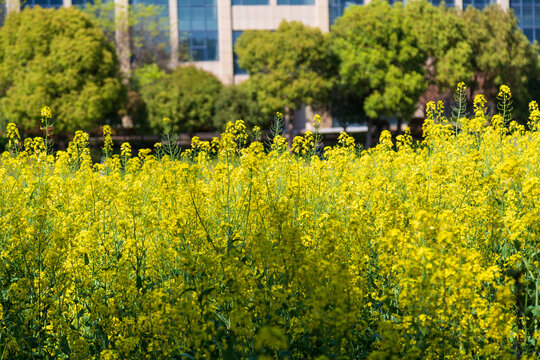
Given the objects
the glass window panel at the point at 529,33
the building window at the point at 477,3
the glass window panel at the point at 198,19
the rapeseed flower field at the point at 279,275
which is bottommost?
the rapeseed flower field at the point at 279,275

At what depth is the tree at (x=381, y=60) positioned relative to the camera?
1232 inches

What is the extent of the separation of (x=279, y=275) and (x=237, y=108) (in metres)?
29.5

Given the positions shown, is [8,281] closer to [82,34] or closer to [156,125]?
[82,34]

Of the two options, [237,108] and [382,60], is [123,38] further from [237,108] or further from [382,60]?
[382,60]

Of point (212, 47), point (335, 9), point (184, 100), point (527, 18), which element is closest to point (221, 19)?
point (212, 47)

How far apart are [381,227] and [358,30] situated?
28550 mm

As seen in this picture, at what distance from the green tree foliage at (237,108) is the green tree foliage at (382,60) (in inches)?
198

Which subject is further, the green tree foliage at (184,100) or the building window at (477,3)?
the building window at (477,3)

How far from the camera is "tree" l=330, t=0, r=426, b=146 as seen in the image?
31.3 metres

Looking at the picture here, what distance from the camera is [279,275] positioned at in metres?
4.24

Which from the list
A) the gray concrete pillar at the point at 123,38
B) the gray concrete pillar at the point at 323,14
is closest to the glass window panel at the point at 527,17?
the gray concrete pillar at the point at 323,14

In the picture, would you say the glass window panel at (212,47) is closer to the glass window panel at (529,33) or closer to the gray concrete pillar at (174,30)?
the gray concrete pillar at (174,30)

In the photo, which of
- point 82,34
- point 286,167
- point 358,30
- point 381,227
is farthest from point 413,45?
point 381,227

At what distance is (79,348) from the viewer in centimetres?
377
